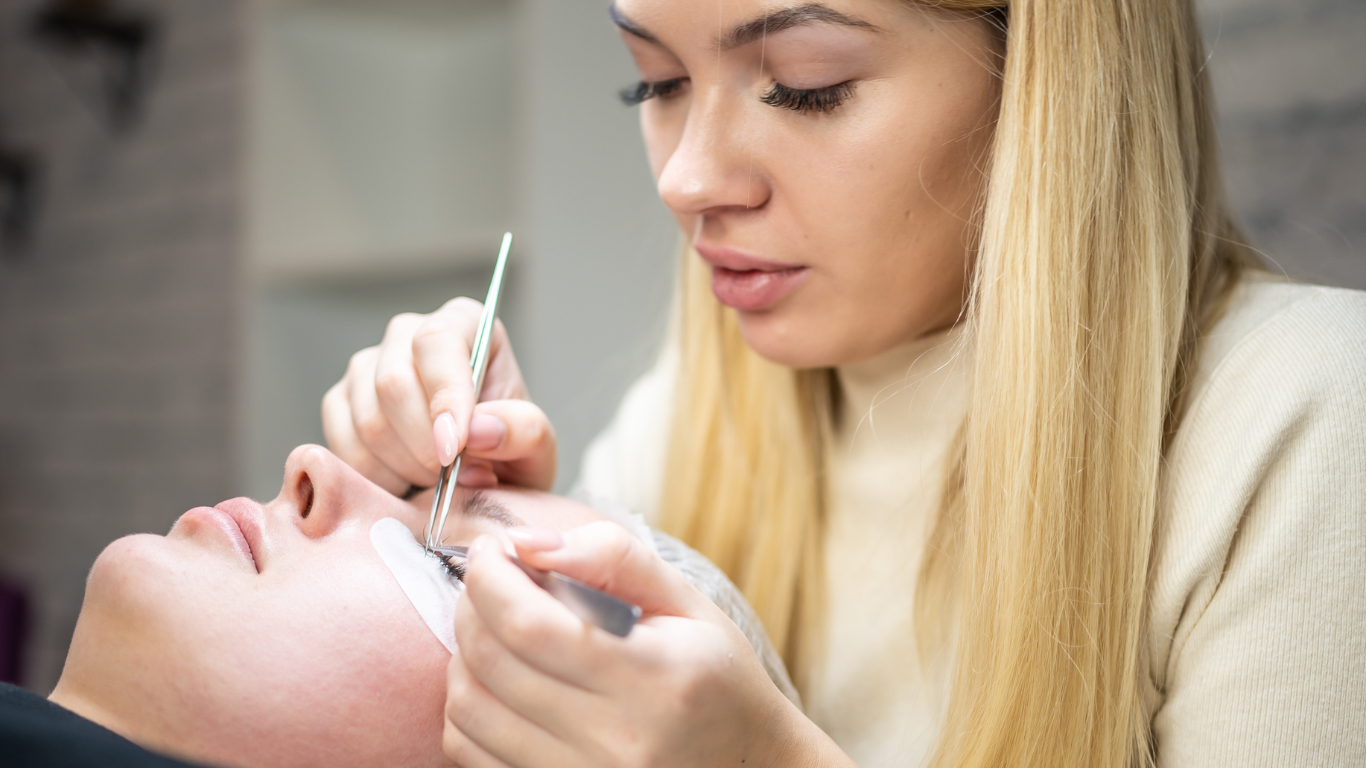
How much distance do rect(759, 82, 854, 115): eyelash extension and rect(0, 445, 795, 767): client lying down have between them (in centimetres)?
47

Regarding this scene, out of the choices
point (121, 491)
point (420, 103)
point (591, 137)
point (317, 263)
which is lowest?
point (121, 491)

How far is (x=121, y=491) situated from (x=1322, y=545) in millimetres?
2891

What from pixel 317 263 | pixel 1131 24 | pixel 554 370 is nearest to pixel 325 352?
pixel 317 263

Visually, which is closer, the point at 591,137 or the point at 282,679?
the point at 282,679

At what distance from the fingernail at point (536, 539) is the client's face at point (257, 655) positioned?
18 centimetres

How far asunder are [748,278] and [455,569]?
38 cm

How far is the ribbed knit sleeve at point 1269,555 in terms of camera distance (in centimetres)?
68

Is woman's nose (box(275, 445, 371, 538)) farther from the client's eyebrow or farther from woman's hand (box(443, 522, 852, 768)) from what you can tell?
woman's hand (box(443, 522, 852, 768))

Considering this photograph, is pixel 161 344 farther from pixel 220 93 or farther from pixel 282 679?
pixel 282 679

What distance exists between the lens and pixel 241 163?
2.49 m

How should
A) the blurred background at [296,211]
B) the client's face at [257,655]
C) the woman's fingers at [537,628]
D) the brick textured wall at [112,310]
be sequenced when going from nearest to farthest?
1. the woman's fingers at [537,628]
2. the client's face at [257,655]
3. the blurred background at [296,211]
4. the brick textured wall at [112,310]

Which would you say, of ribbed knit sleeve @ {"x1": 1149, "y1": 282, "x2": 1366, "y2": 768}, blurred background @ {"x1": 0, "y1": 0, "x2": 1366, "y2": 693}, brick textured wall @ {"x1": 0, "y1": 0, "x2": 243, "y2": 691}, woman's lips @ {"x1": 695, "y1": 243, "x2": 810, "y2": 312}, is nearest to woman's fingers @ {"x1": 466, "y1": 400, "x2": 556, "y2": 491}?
woman's lips @ {"x1": 695, "y1": 243, "x2": 810, "y2": 312}

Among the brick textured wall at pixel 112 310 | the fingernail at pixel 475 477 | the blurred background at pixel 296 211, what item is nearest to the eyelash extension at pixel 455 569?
the fingernail at pixel 475 477

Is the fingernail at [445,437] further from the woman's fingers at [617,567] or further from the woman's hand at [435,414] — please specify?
the woman's fingers at [617,567]
